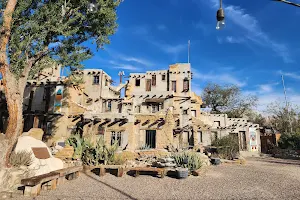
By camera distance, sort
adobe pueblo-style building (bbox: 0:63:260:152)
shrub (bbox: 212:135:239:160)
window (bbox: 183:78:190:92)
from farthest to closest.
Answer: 1. window (bbox: 183:78:190:92)
2. adobe pueblo-style building (bbox: 0:63:260:152)
3. shrub (bbox: 212:135:239:160)

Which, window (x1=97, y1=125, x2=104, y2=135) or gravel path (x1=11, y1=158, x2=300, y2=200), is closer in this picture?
gravel path (x1=11, y1=158, x2=300, y2=200)

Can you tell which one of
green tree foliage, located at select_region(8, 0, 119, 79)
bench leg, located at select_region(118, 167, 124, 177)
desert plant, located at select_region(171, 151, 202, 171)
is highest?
green tree foliage, located at select_region(8, 0, 119, 79)

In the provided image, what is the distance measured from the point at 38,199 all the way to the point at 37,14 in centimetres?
896

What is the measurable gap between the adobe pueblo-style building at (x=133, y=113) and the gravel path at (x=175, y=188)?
25.8 ft

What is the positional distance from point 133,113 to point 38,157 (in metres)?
10.8

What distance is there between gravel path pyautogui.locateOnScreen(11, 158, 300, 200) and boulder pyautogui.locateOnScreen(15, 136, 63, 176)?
127 centimetres

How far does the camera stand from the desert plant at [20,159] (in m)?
8.05

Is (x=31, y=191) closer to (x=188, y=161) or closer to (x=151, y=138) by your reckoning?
(x=188, y=161)

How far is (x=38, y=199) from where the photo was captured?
19.4 ft

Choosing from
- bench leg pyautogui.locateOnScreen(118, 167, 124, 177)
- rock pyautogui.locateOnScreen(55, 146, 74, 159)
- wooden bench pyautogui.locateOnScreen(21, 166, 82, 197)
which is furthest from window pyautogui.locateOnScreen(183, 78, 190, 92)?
wooden bench pyautogui.locateOnScreen(21, 166, 82, 197)

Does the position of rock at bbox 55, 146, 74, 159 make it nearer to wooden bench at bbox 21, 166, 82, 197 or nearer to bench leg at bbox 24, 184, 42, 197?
wooden bench at bbox 21, 166, 82, 197

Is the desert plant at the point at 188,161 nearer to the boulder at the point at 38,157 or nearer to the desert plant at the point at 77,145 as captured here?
the desert plant at the point at 77,145

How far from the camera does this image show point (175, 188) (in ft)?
25.3

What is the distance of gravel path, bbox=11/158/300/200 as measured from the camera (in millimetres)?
6629
